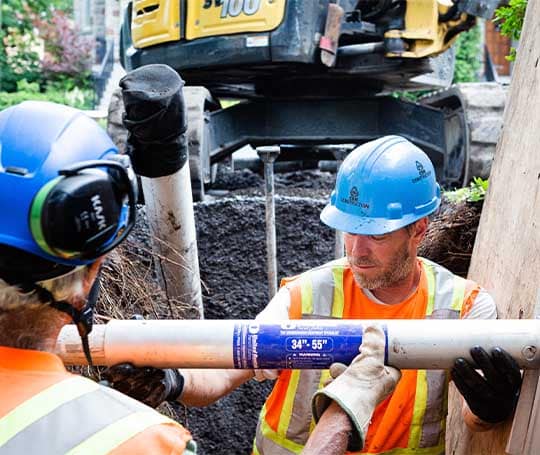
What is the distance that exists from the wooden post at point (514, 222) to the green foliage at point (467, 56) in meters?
21.4

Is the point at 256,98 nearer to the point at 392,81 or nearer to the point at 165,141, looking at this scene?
the point at 392,81

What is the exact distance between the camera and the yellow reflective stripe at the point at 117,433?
165 cm

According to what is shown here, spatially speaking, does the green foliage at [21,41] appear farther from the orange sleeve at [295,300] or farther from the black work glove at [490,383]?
A: the black work glove at [490,383]

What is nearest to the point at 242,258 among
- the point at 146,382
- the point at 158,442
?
the point at 146,382

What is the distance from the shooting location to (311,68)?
8.49 metres

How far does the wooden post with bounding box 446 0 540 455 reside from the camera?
10.1ft

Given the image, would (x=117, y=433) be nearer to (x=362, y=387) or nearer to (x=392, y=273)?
(x=362, y=387)

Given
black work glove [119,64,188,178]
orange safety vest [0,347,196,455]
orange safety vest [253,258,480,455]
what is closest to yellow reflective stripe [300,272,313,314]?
orange safety vest [253,258,480,455]

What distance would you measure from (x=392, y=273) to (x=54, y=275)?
1.56m

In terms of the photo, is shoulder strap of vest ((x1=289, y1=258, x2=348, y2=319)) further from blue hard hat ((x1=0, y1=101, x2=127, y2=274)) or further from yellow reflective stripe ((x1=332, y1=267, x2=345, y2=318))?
blue hard hat ((x1=0, y1=101, x2=127, y2=274))

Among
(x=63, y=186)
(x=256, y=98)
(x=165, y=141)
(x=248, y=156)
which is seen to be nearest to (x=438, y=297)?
(x=165, y=141)

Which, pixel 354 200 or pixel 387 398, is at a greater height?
pixel 354 200

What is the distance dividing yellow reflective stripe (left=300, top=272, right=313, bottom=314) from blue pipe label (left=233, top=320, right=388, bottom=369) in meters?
0.45

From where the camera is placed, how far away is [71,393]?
5.73ft
